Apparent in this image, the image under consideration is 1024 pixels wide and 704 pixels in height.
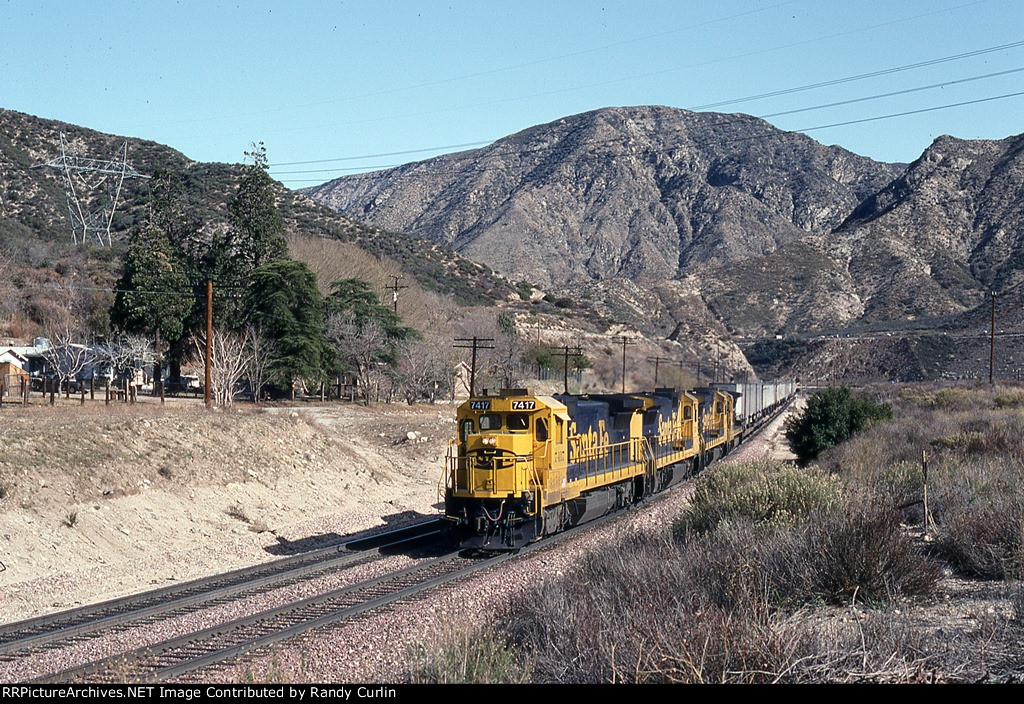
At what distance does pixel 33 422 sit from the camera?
89.9 feet

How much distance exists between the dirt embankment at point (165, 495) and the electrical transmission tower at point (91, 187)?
241 ft

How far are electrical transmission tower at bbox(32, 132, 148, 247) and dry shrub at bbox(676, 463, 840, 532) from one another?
92.4 m

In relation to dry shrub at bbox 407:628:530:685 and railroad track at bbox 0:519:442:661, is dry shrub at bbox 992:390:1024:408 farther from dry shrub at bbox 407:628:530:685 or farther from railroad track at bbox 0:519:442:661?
dry shrub at bbox 407:628:530:685

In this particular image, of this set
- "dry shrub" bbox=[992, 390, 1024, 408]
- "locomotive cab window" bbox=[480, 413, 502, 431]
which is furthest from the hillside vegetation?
"dry shrub" bbox=[992, 390, 1024, 408]

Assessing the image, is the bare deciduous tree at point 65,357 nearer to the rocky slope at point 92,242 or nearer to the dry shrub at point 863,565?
the rocky slope at point 92,242

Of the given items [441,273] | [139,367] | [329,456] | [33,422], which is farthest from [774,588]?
[441,273]

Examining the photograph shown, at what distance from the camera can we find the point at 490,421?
21.5 meters

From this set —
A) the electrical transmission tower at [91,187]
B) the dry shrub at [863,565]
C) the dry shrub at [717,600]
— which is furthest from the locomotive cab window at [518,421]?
the electrical transmission tower at [91,187]

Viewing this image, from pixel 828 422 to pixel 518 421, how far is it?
26.6 metres

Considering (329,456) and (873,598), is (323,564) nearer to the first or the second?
(873,598)

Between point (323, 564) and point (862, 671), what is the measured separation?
13.8 meters

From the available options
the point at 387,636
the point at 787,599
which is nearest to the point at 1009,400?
the point at 787,599

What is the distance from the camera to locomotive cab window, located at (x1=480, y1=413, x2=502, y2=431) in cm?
2136

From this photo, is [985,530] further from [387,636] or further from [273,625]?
[273,625]
